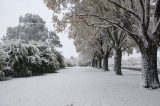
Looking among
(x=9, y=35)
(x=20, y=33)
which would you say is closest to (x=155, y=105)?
(x=20, y=33)

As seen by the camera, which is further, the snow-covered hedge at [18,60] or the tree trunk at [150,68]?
the snow-covered hedge at [18,60]

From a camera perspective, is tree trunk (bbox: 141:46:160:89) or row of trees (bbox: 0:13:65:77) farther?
row of trees (bbox: 0:13:65:77)

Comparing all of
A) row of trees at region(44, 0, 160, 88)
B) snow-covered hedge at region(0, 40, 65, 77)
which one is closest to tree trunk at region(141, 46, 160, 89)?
row of trees at region(44, 0, 160, 88)

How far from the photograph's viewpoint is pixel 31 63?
67.6 ft

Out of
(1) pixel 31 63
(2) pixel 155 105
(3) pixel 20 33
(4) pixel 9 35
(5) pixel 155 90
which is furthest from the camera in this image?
(4) pixel 9 35

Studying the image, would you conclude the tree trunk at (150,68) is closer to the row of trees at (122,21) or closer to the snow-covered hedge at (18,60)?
the row of trees at (122,21)

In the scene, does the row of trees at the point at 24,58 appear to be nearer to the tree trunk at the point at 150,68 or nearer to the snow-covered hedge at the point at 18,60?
the snow-covered hedge at the point at 18,60

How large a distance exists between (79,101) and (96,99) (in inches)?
26.5

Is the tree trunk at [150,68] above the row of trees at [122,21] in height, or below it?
below

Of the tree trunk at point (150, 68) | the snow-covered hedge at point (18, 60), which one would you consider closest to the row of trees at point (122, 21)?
the tree trunk at point (150, 68)

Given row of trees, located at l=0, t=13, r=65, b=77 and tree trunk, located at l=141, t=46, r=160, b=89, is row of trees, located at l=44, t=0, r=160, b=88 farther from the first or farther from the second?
row of trees, located at l=0, t=13, r=65, b=77

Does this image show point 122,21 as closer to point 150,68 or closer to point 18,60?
point 150,68

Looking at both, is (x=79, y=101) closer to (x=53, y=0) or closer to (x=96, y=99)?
(x=96, y=99)

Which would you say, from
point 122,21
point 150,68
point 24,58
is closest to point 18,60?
point 24,58
